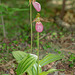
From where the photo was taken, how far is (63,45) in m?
2.58

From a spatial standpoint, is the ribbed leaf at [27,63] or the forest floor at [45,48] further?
the forest floor at [45,48]

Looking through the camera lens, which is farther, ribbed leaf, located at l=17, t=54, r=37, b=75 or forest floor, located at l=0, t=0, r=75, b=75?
forest floor, located at l=0, t=0, r=75, b=75

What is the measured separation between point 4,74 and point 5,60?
335mm

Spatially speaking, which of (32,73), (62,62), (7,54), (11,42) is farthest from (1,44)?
(62,62)

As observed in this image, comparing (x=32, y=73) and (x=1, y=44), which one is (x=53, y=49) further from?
(x=1, y=44)

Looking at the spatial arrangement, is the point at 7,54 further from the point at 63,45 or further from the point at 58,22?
the point at 58,22

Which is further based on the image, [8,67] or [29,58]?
[8,67]

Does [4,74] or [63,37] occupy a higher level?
[63,37]

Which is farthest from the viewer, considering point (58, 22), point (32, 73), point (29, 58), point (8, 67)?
point (58, 22)

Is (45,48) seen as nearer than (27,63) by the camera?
No

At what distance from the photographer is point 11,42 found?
265 cm

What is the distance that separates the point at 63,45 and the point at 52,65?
0.73m

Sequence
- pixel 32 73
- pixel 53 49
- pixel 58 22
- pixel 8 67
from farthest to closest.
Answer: pixel 58 22
pixel 53 49
pixel 8 67
pixel 32 73

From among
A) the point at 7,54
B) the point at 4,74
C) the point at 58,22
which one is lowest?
the point at 4,74
